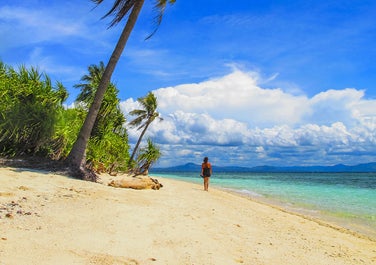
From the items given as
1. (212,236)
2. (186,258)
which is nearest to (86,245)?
(186,258)

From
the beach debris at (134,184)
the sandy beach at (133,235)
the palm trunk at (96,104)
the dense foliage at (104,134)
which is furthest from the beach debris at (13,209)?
the dense foliage at (104,134)

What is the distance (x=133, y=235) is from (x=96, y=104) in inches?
281

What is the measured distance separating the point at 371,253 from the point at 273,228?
2.00 m

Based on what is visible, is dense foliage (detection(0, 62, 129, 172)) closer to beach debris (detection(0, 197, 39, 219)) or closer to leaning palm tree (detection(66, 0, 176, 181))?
leaning palm tree (detection(66, 0, 176, 181))

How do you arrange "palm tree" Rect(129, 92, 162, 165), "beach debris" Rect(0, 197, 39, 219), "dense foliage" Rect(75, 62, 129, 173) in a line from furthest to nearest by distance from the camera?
"palm tree" Rect(129, 92, 162, 165), "dense foliage" Rect(75, 62, 129, 173), "beach debris" Rect(0, 197, 39, 219)

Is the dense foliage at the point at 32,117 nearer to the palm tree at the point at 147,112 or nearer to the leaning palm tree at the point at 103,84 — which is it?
the leaning palm tree at the point at 103,84

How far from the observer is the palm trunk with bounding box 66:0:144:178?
438 inches

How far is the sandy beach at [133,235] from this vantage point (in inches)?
168

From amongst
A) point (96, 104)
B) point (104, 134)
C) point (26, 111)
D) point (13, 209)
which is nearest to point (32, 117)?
point (26, 111)

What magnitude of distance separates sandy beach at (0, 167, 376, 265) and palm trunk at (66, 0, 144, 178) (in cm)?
269

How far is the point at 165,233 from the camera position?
5.61 m

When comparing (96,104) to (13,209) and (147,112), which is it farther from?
(147,112)

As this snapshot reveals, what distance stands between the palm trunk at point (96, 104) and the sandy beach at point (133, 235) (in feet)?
8.83

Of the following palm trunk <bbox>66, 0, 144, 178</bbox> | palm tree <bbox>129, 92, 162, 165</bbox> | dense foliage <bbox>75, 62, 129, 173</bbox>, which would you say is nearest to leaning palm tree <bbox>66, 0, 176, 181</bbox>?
palm trunk <bbox>66, 0, 144, 178</bbox>
